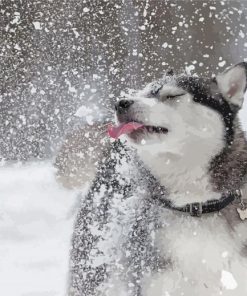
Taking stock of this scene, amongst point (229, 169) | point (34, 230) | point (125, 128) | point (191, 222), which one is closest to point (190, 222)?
point (191, 222)

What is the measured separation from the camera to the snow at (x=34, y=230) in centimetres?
148

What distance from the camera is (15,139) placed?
1.94 metres

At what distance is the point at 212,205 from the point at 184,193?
2.5 inches

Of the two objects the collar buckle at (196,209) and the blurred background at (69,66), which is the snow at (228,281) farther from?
the blurred background at (69,66)

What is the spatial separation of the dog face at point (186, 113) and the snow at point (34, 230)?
523 mm

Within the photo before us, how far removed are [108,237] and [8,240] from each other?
1.63 ft

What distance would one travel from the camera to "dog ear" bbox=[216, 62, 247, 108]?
1165 millimetres

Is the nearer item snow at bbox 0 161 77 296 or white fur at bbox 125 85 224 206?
white fur at bbox 125 85 224 206

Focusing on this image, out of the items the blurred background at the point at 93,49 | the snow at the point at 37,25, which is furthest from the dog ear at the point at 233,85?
the snow at the point at 37,25

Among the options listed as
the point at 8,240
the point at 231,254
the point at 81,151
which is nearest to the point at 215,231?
the point at 231,254

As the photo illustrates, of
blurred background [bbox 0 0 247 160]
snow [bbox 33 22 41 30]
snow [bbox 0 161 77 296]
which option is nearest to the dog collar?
snow [bbox 0 161 77 296]

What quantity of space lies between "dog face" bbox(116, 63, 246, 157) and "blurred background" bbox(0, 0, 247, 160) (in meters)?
0.47

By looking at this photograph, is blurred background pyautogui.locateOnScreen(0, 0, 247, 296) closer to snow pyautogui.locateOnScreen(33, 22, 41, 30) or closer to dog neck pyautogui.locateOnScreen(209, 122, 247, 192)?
snow pyautogui.locateOnScreen(33, 22, 41, 30)

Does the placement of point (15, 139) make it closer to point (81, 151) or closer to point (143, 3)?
point (81, 151)
